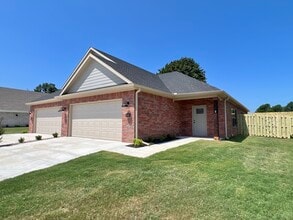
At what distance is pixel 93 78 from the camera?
12.7m

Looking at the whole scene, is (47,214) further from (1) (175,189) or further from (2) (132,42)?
(2) (132,42)

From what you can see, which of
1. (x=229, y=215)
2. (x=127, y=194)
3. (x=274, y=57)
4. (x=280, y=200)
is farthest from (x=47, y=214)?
(x=274, y=57)

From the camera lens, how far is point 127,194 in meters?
3.89

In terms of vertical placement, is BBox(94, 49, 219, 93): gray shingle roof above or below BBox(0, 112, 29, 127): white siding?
above

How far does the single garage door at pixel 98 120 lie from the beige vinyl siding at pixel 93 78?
3.87 ft

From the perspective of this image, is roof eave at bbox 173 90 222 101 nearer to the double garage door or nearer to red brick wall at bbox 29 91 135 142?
red brick wall at bbox 29 91 135 142

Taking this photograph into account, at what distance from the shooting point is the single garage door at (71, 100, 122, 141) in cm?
1126

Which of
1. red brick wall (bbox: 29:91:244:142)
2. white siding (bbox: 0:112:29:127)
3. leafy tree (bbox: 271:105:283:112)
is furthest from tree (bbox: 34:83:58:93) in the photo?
leafy tree (bbox: 271:105:283:112)

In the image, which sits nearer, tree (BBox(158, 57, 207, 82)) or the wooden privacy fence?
the wooden privacy fence

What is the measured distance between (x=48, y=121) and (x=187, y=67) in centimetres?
2299

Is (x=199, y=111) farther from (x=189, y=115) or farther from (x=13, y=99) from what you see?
(x=13, y=99)

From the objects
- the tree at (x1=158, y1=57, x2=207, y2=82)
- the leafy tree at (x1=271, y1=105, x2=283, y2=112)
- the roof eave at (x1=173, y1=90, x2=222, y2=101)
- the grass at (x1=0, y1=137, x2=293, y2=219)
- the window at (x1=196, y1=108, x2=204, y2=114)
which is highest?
the tree at (x1=158, y1=57, x2=207, y2=82)

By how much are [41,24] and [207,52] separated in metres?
14.0

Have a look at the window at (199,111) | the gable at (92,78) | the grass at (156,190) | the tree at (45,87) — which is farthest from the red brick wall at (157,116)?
the tree at (45,87)
